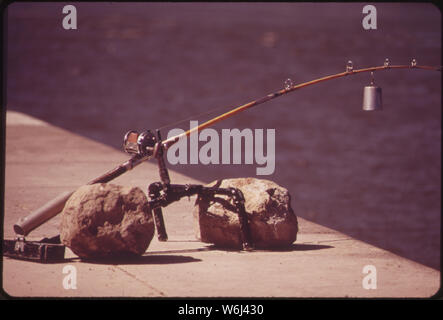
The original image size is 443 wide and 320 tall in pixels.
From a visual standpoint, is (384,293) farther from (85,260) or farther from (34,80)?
(34,80)

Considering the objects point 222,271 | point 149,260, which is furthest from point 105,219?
point 222,271

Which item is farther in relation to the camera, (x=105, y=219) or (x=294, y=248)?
(x=294, y=248)

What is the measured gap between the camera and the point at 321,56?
61.8 meters

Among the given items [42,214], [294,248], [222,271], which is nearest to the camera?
[222,271]

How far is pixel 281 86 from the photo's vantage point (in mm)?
46594

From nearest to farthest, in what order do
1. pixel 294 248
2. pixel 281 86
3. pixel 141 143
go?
pixel 141 143, pixel 294 248, pixel 281 86

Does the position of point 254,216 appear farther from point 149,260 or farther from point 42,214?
point 42,214

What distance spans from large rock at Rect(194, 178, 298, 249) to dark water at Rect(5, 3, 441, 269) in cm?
954

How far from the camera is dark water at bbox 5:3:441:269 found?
23.7m

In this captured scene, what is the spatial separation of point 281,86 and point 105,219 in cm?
3831

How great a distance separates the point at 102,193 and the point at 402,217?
14.4m

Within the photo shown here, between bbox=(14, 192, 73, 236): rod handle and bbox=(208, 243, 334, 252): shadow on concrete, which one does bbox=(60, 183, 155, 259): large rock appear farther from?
bbox=(208, 243, 334, 252): shadow on concrete

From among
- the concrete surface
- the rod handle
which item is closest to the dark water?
the concrete surface

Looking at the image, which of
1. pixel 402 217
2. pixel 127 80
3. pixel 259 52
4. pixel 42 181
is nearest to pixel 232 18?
pixel 259 52
